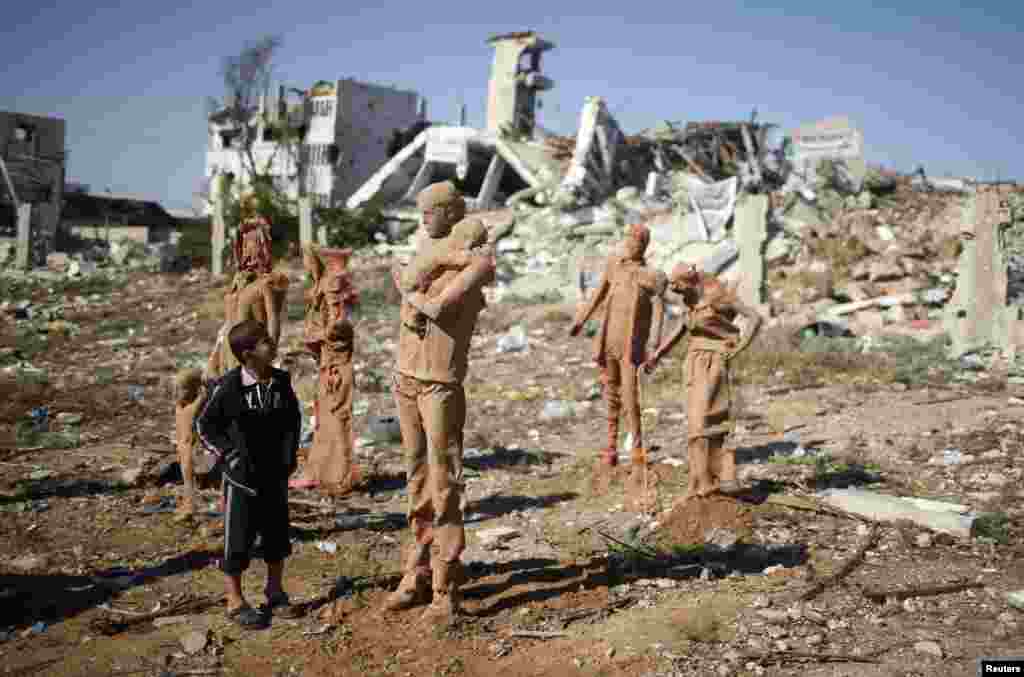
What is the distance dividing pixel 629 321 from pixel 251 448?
365 centimetres

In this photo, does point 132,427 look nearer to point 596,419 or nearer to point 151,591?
point 151,591

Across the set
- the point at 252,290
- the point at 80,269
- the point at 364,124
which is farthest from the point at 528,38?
the point at 252,290

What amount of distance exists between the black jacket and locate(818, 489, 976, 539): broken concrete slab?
157 inches

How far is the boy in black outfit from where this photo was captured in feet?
13.1

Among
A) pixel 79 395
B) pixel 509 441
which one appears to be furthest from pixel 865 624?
pixel 79 395

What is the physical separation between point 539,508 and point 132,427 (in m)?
4.74

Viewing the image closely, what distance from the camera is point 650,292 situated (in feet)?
22.6

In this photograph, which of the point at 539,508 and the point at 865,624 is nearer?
the point at 865,624

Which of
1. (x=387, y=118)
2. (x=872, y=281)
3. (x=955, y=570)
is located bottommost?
(x=955, y=570)

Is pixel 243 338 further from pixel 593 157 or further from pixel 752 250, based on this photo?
pixel 593 157

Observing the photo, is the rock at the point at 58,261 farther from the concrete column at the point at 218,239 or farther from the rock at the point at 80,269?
the concrete column at the point at 218,239

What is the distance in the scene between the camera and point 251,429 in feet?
13.3

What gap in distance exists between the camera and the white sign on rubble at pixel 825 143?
2378cm

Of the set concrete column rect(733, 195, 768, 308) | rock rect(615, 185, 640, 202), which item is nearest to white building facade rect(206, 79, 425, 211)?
rock rect(615, 185, 640, 202)
